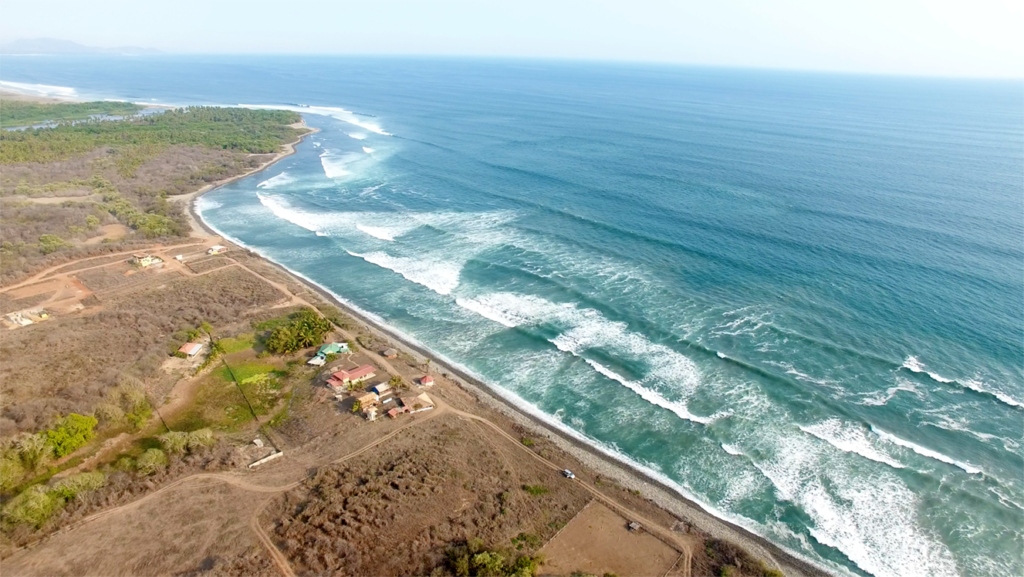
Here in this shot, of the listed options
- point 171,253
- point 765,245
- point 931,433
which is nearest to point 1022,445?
point 931,433

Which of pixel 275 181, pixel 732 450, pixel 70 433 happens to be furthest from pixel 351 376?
pixel 275 181

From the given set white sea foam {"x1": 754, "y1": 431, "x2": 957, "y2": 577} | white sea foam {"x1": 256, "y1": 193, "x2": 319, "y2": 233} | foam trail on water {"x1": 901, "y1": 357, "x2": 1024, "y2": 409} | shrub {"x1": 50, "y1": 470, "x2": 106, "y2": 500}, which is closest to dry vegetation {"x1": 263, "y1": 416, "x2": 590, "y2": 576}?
shrub {"x1": 50, "y1": 470, "x2": 106, "y2": 500}

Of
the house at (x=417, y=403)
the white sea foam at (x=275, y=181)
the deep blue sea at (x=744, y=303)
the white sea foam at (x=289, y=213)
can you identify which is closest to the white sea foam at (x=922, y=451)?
the deep blue sea at (x=744, y=303)

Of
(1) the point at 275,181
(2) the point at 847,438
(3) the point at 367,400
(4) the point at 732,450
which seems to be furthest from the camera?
(1) the point at 275,181

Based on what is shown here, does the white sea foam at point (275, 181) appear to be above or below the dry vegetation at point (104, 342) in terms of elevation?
above

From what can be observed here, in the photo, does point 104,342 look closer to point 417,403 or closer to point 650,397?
point 417,403

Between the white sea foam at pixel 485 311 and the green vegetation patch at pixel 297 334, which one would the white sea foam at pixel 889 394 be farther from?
the green vegetation patch at pixel 297 334
